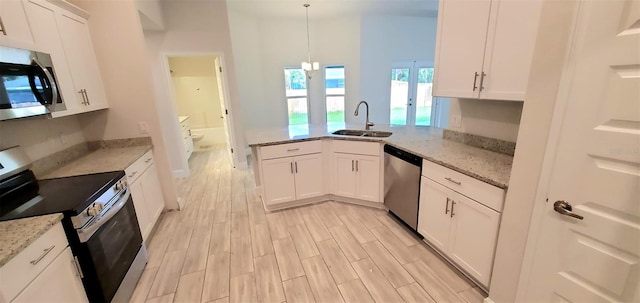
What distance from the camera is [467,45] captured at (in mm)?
1921

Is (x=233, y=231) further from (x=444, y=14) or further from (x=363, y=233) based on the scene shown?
(x=444, y=14)

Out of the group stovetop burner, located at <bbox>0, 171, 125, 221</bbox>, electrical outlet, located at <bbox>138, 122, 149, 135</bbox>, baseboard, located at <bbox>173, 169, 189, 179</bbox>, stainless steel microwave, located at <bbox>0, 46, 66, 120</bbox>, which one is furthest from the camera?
baseboard, located at <bbox>173, 169, 189, 179</bbox>

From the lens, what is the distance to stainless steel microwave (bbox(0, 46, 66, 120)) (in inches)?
58.1

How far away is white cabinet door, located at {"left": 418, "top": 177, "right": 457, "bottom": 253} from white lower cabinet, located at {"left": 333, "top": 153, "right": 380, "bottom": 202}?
641 mm

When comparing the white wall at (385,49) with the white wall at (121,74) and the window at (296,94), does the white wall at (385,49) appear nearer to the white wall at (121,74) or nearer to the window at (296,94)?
the window at (296,94)

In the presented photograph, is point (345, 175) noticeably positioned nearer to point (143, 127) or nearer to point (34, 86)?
point (143, 127)

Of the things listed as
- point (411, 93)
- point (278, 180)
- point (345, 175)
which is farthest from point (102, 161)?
point (411, 93)

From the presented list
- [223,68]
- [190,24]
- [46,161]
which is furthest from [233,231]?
[190,24]

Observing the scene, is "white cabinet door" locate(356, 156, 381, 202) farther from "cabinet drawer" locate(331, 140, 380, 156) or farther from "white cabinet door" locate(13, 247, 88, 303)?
"white cabinet door" locate(13, 247, 88, 303)

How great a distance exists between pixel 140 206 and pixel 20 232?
1.20 m

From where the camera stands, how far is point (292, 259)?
2225 mm

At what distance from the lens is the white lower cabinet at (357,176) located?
2.82 metres

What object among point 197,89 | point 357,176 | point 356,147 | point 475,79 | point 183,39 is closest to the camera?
point 475,79

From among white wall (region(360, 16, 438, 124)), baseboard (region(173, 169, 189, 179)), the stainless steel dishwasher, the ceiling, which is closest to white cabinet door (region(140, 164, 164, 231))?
baseboard (region(173, 169, 189, 179))
